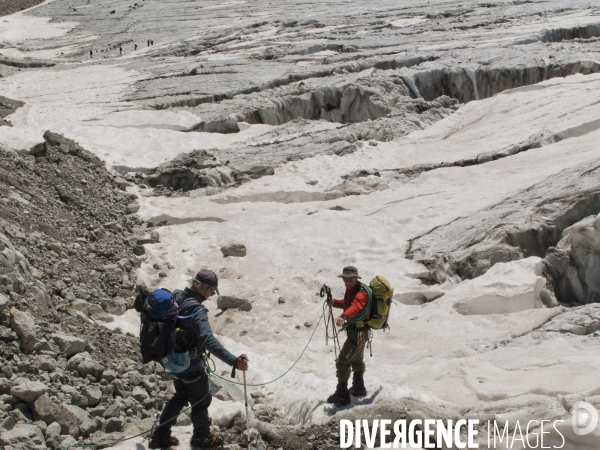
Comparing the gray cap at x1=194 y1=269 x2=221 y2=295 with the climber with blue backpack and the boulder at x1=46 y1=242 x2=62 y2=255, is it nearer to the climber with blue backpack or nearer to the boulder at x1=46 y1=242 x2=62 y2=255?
the climber with blue backpack

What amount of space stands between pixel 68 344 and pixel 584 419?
498 centimetres

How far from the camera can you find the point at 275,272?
12.7 meters

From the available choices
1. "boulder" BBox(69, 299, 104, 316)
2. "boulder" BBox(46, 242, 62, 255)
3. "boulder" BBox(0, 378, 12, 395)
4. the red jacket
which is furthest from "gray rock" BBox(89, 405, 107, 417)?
"boulder" BBox(46, 242, 62, 255)

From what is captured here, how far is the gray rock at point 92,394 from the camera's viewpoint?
656 centimetres

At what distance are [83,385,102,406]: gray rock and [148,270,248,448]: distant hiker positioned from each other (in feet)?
2.60

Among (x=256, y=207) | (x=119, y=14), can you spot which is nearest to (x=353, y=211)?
(x=256, y=207)

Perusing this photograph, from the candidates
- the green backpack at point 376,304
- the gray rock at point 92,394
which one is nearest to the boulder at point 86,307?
the gray rock at point 92,394

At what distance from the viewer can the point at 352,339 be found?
23.5 feet

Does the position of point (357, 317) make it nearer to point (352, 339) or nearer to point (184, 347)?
point (352, 339)

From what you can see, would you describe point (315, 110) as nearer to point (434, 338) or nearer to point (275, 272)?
point (275, 272)

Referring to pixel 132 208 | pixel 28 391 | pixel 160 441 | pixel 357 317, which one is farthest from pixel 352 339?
pixel 132 208

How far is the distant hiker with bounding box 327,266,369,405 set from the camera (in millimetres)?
7023

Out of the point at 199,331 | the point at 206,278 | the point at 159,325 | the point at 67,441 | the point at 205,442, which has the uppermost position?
the point at 206,278

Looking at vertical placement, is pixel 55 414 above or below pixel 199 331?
below
